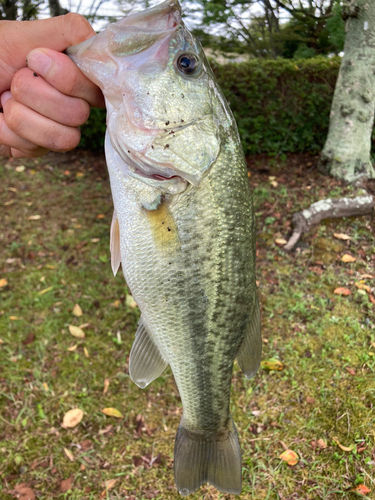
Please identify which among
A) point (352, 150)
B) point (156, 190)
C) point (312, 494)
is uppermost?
point (156, 190)

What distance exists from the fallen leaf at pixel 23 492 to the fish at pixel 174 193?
146 cm

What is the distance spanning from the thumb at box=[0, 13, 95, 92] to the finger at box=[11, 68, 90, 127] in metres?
0.11

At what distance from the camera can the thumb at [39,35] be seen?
4.73 feet

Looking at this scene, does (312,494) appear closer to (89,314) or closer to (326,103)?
(89,314)

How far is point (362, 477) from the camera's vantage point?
2.35 metres

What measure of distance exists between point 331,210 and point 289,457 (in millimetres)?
2949

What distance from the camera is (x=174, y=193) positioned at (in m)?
1.42

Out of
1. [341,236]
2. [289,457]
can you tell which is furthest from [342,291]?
[289,457]

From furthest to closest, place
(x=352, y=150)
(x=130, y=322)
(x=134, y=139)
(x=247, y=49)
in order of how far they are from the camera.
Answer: (x=247, y=49) → (x=352, y=150) → (x=130, y=322) → (x=134, y=139)

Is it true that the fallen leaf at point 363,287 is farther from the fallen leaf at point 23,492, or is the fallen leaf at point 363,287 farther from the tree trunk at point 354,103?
the fallen leaf at point 23,492

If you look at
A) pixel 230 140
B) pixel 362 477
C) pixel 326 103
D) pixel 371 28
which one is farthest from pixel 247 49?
pixel 362 477

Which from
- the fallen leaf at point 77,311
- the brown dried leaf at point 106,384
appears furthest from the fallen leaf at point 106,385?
the fallen leaf at point 77,311

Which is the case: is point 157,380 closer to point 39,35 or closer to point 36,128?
point 36,128

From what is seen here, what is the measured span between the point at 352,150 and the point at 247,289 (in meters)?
4.07
